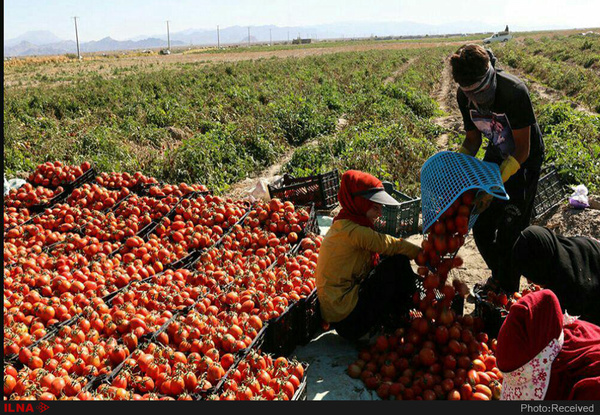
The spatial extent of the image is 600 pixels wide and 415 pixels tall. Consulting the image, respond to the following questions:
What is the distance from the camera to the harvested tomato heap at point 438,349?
10.1ft

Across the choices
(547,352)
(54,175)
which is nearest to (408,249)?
(547,352)

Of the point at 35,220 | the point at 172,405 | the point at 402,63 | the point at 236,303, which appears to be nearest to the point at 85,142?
the point at 35,220

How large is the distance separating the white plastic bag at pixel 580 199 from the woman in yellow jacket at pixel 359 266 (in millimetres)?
3210

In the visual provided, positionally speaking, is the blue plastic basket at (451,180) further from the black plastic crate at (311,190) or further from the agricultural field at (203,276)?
the black plastic crate at (311,190)

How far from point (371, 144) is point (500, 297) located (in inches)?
224

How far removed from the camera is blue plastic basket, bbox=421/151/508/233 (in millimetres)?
3008

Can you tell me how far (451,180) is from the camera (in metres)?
3.10

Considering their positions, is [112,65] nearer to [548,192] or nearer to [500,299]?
[548,192]

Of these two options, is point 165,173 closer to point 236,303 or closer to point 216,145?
point 216,145

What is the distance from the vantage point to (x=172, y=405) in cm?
243

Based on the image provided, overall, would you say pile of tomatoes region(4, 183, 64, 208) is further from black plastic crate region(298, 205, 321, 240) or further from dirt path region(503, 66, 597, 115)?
dirt path region(503, 66, 597, 115)

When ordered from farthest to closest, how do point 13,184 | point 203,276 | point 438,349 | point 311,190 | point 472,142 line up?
point 13,184
point 311,190
point 203,276
point 472,142
point 438,349

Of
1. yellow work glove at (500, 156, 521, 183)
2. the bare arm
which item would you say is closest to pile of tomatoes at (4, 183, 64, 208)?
the bare arm

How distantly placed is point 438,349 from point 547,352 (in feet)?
4.94
